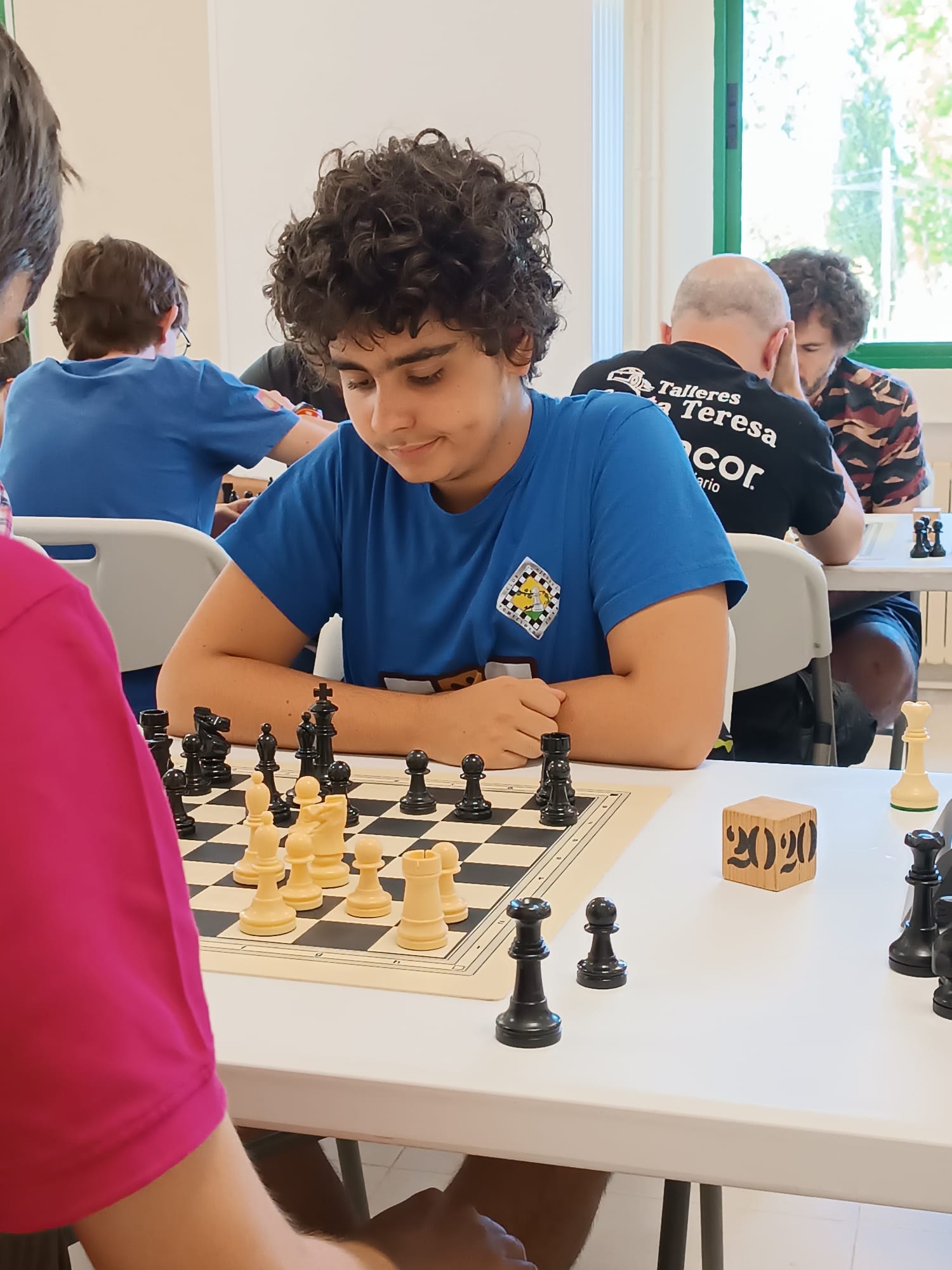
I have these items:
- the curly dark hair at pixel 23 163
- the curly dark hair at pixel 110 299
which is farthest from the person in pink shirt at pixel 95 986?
the curly dark hair at pixel 110 299

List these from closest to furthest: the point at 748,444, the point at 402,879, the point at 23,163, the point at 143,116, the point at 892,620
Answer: the point at 23,163 → the point at 402,879 → the point at 748,444 → the point at 892,620 → the point at 143,116

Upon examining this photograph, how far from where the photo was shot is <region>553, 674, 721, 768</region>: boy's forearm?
147cm

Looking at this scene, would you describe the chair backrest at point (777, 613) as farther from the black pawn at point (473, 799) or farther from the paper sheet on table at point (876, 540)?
the black pawn at point (473, 799)

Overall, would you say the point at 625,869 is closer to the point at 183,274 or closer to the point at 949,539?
the point at 949,539

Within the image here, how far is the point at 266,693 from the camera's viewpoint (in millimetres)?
1677

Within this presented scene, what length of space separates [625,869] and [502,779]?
33 centimetres

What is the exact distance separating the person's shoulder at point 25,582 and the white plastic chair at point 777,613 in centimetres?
185

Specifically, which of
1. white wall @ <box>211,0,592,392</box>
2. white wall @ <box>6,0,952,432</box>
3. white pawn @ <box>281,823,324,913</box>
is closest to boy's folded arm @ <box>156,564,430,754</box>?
white pawn @ <box>281,823,324,913</box>

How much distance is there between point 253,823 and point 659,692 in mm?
524

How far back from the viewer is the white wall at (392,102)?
500 centimetres

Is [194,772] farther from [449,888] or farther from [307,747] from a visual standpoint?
[449,888]

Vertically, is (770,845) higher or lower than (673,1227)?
higher

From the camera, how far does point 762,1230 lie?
75.4 inches

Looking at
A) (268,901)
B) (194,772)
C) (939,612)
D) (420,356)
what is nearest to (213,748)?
(194,772)
